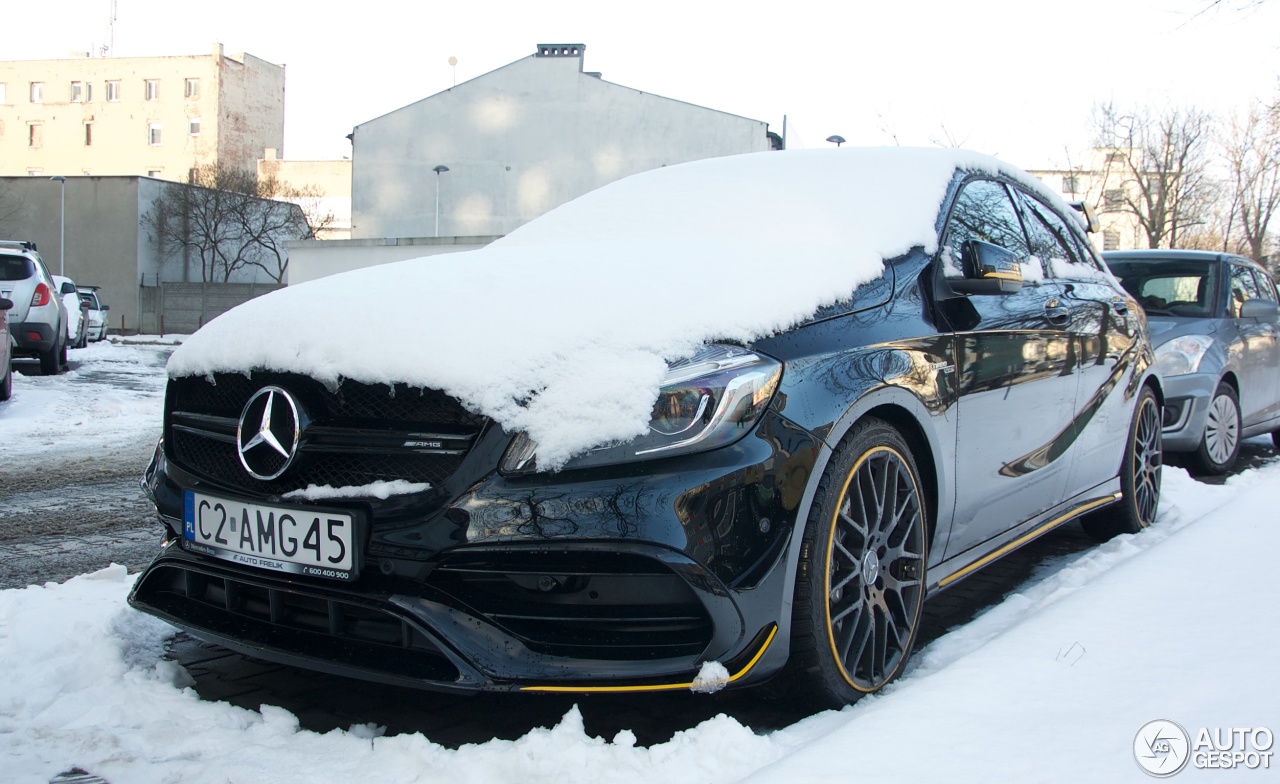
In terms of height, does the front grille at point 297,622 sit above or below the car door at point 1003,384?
below

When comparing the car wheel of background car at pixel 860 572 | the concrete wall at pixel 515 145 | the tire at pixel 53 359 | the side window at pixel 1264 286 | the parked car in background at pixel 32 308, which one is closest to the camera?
the car wheel of background car at pixel 860 572

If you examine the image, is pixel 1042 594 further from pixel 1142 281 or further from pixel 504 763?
pixel 1142 281

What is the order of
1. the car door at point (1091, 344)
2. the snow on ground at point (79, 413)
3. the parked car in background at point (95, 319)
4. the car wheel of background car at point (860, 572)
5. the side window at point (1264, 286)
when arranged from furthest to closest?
1. the parked car in background at point (95, 319)
2. the side window at point (1264, 286)
3. the snow on ground at point (79, 413)
4. the car door at point (1091, 344)
5. the car wheel of background car at point (860, 572)

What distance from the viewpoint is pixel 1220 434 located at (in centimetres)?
699

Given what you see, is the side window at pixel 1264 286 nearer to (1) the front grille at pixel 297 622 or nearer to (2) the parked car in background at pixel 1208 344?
(2) the parked car in background at pixel 1208 344

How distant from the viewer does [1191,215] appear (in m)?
32.6

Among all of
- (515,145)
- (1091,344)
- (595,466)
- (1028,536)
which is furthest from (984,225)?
(515,145)

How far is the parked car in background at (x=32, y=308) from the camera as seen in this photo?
1319 cm

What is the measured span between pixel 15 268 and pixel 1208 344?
13.6 meters

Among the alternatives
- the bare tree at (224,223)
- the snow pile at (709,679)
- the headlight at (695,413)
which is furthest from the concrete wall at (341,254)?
the snow pile at (709,679)

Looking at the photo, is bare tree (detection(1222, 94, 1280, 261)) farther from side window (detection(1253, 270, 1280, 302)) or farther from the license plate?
the license plate

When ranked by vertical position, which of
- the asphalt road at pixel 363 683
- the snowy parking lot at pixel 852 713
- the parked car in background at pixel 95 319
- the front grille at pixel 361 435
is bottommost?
the parked car in background at pixel 95 319

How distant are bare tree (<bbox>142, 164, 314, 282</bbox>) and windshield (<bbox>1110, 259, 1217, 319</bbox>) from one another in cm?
4034

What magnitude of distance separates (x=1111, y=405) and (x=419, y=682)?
3.20 meters
